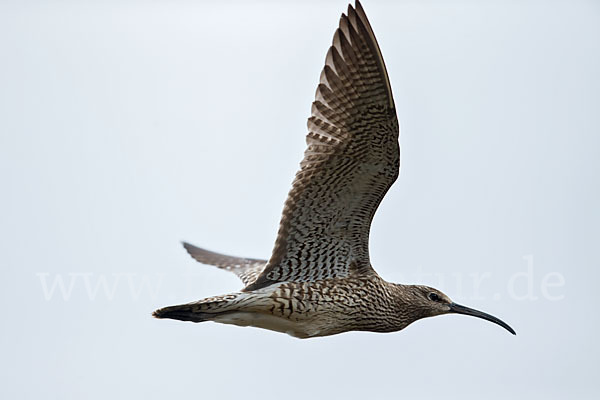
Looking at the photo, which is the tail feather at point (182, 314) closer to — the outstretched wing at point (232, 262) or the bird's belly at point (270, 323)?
the bird's belly at point (270, 323)

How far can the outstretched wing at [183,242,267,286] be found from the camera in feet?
45.1

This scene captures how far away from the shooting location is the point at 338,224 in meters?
11.4

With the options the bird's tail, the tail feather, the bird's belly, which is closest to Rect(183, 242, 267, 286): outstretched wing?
the bird's belly

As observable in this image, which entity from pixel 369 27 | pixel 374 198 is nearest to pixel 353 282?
pixel 374 198

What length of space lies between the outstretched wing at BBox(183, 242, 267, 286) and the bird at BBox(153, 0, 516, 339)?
193cm

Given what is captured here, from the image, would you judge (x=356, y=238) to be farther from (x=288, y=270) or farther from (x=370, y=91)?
(x=370, y=91)

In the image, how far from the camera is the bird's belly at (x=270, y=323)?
440 inches

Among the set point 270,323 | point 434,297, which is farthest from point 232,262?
point 434,297

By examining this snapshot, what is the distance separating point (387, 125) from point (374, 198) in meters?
0.96

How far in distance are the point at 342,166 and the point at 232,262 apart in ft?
14.1

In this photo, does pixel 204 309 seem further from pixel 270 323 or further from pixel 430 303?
pixel 430 303

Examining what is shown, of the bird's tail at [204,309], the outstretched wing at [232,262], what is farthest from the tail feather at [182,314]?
the outstretched wing at [232,262]

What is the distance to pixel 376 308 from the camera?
11750 mm

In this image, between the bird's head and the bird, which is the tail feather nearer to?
the bird
